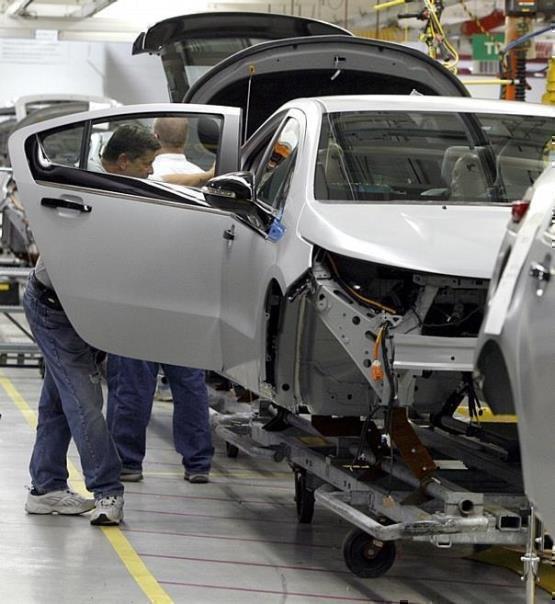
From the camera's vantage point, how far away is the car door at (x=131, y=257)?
276 inches

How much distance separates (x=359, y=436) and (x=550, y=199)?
2.95 m

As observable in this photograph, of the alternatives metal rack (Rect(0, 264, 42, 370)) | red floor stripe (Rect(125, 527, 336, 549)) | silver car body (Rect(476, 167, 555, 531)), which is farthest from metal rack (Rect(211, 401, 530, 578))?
metal rack (Rect(0, 264, 42, 370))

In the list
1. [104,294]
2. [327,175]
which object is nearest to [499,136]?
[327,175]

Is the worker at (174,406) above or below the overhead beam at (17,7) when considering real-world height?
above

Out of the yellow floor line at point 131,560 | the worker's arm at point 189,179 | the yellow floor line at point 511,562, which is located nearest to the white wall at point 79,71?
the worker's arm at point 189,179

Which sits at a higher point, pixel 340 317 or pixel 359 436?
pixel 340 317

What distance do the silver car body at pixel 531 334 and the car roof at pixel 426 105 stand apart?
9.36ft

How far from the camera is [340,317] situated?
19.1 ft

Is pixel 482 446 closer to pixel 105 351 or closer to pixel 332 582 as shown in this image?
pixel 332 582

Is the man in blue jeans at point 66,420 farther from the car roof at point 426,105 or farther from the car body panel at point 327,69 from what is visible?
the car body panel at point 327,69

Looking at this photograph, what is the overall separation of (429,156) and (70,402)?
7.05 ft

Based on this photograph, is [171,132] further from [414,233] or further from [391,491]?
[391,491]

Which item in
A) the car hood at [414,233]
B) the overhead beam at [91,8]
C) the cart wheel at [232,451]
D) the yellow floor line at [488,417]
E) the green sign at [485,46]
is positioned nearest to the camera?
the car hood at [414,233]

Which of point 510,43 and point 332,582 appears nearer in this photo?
point 332,582
